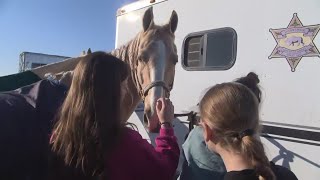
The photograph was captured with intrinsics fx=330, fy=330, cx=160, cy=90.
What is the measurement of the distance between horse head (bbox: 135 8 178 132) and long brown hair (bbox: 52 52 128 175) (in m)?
1.58

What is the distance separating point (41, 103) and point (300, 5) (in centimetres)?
249

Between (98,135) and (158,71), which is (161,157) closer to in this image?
(98,135)

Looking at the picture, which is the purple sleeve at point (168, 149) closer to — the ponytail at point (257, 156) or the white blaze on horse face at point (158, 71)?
the ponytail at point (257, 156)

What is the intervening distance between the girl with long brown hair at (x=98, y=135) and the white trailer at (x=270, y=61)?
1.80 metres

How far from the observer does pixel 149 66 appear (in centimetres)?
342

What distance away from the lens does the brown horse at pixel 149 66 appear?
3232 millimetres

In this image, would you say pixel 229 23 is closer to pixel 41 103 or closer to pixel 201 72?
pixel 201 72

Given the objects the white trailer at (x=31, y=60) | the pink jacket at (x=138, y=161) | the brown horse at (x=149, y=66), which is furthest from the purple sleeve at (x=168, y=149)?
the white trailer at (x=31, y=60)

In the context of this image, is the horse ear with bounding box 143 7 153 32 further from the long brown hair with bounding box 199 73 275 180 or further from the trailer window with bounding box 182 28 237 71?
the long brown hair with bounding box 199 73 275 180

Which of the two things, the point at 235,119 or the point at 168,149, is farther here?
the point at 168,149

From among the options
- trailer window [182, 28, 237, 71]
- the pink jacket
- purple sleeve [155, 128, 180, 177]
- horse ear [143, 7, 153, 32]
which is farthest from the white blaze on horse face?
the pink jacket

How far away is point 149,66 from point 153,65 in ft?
0.17

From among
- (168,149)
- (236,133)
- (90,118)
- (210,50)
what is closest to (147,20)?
(210,50)

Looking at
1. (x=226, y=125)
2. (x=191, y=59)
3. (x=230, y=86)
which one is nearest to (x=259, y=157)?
(x=226, y=125)
